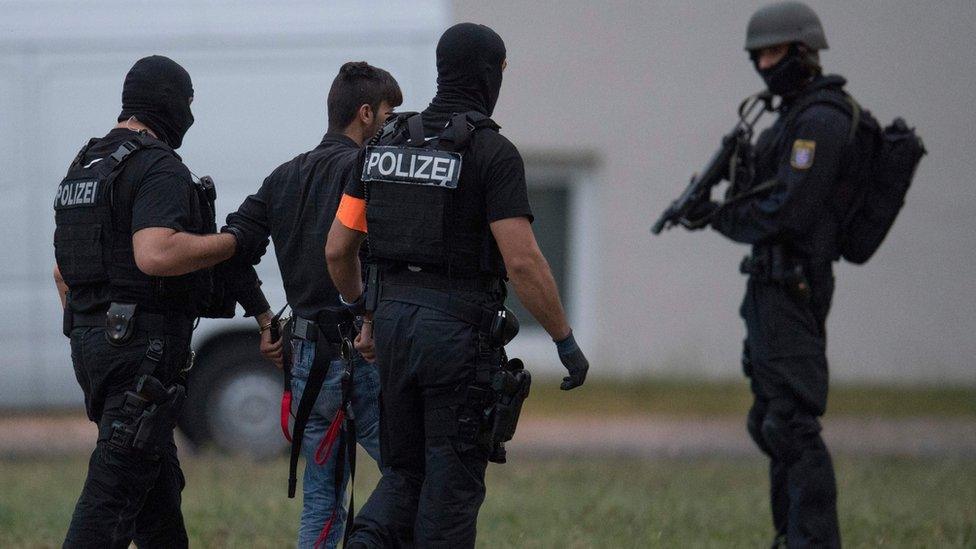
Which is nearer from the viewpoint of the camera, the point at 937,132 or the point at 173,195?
the point at 173,195

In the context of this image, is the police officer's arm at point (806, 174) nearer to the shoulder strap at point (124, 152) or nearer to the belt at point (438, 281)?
the belt at point (438, 281)

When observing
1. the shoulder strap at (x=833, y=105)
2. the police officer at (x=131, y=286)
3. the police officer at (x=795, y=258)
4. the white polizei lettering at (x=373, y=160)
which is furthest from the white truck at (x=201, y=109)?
the white polizei lettering at (x=373, y=160)

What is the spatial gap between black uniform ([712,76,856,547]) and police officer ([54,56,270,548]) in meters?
1.95

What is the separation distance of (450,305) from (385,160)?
0.50 meters

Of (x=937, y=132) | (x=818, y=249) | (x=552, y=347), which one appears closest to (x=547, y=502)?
(x=818, y=249)

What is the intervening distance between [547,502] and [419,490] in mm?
2503

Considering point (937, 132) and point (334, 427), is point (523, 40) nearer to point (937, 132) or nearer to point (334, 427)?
point (937, 132)

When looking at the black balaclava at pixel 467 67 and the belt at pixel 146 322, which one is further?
the belt at pixel 146 322

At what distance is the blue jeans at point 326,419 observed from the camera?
15.2ft

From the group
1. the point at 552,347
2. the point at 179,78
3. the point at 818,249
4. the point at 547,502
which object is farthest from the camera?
the point at 552,347

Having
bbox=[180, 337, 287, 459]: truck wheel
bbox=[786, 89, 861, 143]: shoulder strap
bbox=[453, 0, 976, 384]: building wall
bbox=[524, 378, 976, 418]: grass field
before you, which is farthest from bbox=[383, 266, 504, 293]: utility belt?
bbox=[453, 0, 976, 384]: building wall

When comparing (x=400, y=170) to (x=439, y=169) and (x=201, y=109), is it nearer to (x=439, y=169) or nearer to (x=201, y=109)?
(x=439, y=169)

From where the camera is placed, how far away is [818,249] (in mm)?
5105

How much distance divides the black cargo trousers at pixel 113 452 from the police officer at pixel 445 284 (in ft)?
2.41
